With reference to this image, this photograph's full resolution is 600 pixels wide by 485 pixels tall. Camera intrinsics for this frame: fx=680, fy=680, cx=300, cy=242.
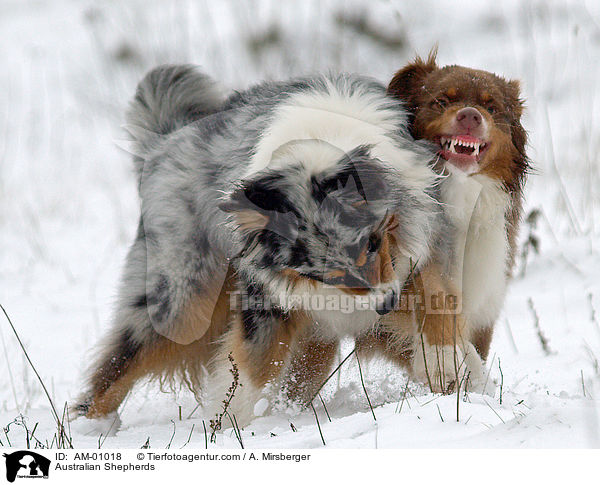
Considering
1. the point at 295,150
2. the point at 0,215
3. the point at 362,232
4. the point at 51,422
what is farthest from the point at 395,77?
the point at 0,215

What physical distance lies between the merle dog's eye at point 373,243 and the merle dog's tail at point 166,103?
1653mm

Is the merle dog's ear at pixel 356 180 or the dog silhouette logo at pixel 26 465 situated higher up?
the merle dog's ear at pixel 356 180

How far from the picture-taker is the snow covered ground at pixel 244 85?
2609mm

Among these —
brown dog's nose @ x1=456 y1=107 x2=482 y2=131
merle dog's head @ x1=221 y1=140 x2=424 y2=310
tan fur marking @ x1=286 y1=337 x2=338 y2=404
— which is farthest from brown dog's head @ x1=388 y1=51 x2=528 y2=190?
tan fur marking @ x1=286 y1=337 x2=338 y2=404

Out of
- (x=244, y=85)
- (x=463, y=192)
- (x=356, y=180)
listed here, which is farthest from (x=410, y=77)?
(x=244, y=85)

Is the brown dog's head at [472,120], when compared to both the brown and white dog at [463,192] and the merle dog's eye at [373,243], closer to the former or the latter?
the brown and white dog at [463,192]

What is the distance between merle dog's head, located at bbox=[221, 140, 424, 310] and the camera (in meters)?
2.71

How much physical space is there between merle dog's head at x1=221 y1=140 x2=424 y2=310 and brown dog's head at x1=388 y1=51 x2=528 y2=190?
414 millimetres

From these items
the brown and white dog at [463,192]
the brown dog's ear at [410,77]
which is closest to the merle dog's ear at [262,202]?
the brown and white dog at [463,192]

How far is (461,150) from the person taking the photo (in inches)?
127

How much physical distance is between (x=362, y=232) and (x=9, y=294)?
15.7 feet

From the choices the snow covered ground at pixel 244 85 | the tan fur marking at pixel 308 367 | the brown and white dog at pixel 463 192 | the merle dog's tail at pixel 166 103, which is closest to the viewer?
the snow covered ground at pixel 244 85

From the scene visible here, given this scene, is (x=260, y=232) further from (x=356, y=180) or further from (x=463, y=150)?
(x=463, y=150)

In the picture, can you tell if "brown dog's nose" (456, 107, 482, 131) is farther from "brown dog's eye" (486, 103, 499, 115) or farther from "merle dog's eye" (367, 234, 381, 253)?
"merle dog's eye" (367, 234, 381, 253)
